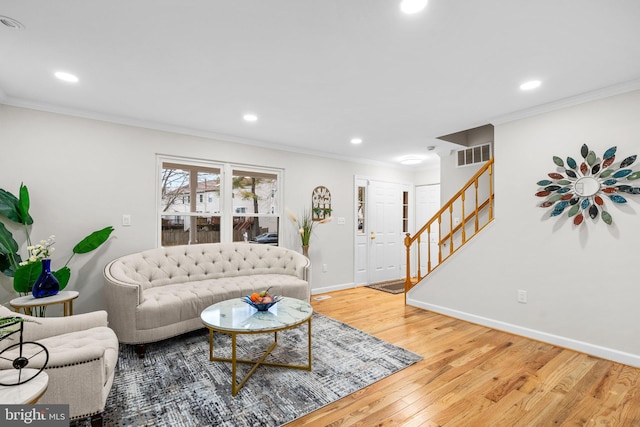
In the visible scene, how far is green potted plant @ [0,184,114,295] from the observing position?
8.89ft

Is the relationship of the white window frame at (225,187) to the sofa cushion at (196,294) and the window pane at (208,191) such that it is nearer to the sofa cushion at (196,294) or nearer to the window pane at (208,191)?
the window pane at (208,191)

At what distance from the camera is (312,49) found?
2148 mm

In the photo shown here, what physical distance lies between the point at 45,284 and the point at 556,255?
190 inches

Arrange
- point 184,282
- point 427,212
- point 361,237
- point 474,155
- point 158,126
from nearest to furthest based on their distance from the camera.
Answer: point 184,282 → point 158,126 → point 474,155 → point 361,237 → point 427,212

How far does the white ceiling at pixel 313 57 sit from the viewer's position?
1760mm

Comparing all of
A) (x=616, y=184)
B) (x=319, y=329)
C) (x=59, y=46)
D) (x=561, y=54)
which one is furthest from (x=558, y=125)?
(x=59, y=46)

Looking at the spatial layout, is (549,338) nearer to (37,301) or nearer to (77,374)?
(77,374)

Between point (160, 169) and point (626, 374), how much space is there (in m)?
5.06

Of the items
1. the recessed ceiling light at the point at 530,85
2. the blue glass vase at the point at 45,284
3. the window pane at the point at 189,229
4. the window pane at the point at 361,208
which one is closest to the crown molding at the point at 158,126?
the window pane at the point at 361,208

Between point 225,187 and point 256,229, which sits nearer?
point 225,187

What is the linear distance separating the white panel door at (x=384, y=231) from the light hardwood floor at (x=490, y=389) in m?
2.69

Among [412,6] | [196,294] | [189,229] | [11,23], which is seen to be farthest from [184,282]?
[412,6]

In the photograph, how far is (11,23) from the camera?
1.86 meters

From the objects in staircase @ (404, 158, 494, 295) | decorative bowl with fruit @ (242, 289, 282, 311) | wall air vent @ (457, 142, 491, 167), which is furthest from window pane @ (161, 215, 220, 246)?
wall air vent @ (457, 142, 491, 167)
